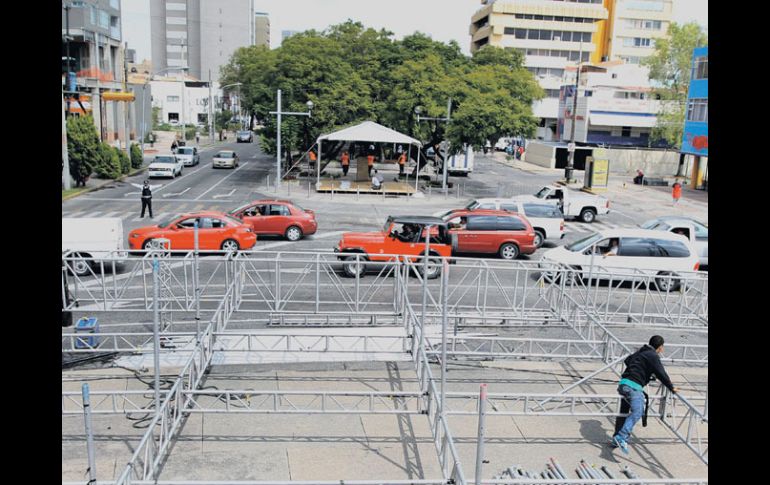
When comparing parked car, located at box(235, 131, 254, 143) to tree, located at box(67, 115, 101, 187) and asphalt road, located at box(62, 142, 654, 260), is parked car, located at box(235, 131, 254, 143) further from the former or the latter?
tree, located at box(67, 115, 101, 187)

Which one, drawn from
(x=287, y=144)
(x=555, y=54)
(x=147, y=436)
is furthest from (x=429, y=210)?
(x=555, y=54)

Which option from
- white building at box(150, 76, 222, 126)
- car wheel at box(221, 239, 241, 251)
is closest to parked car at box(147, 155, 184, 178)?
car wheel at box(221, 239, 241, 251)

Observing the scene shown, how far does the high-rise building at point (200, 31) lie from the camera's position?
136000 millimetres

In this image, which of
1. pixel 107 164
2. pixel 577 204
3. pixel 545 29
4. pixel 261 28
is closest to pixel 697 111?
pixel 577 204

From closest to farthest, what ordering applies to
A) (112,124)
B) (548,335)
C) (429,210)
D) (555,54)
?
(548,335) → (429,210) → (112,124) → (555,54)

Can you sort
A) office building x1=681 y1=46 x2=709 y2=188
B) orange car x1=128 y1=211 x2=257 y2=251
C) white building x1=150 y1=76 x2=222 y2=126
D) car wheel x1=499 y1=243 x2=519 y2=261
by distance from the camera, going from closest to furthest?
orange car x1=128 y1=211 x2=257 y2=251 < car wheel x1=499 y1=243 x2=519 y2=261 < office building x1=681 y1=46 x2=709 y2=188 < white building x1=150 y1=76 x2=222 y2=126

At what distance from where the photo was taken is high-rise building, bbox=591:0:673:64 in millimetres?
91231

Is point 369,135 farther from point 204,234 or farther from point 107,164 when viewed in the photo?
point 204,234

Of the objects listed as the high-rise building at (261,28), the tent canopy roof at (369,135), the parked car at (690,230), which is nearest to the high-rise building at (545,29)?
the tent canopy roof at (369,135)

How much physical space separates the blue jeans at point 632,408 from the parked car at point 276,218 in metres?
16.3

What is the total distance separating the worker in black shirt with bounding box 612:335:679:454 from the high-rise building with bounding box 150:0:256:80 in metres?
135
